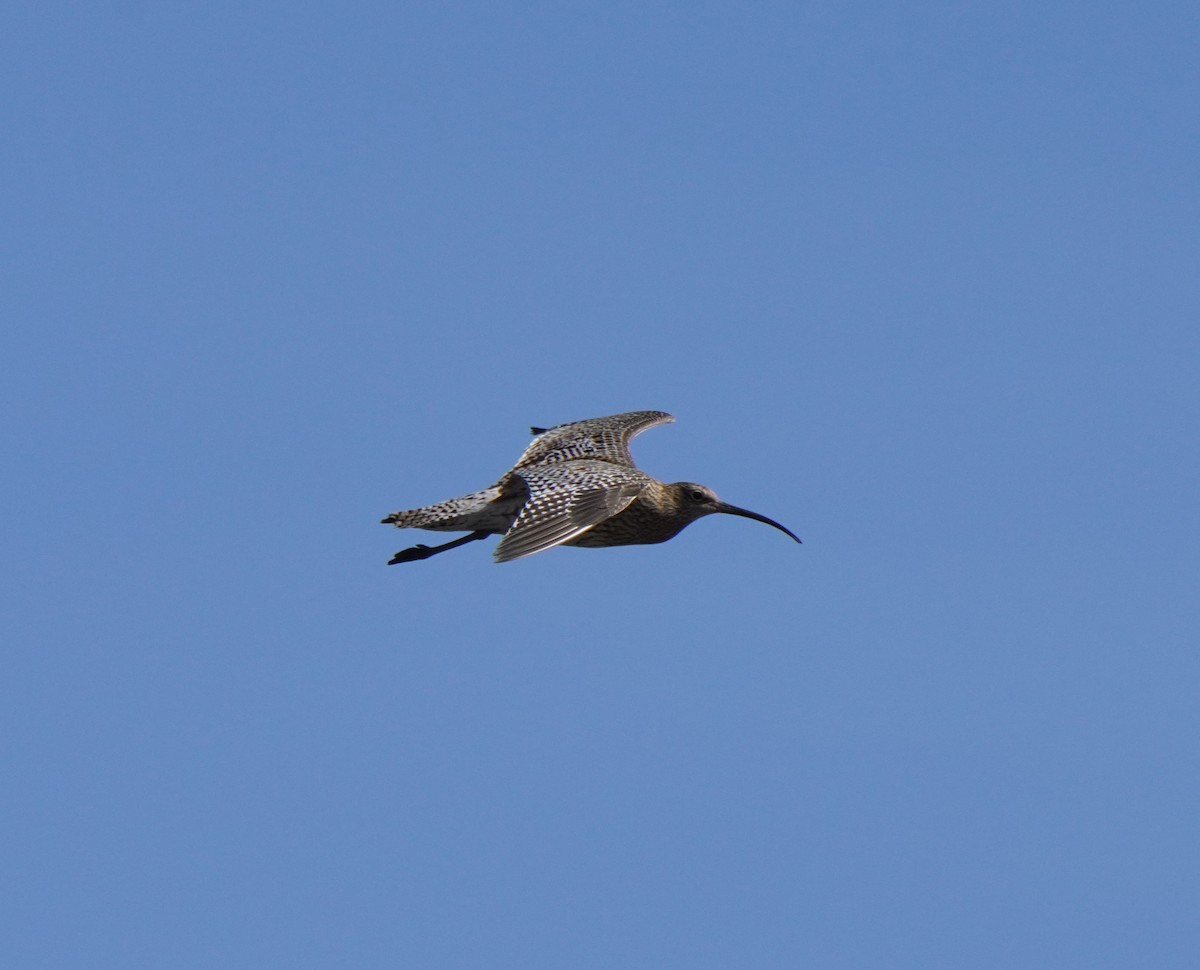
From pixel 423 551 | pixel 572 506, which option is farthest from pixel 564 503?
pixel 423 551

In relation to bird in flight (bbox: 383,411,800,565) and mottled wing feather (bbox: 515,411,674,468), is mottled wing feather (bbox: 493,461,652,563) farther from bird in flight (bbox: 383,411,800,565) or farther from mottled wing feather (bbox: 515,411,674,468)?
mottled wing feather (bbox: 515,411,674,468)

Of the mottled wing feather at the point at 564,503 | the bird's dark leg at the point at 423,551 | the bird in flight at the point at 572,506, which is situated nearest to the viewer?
the mottled wing feather at the point at 564,503

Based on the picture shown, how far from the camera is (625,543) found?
23.7 metres

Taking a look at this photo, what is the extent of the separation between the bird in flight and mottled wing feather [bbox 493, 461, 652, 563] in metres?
0.01

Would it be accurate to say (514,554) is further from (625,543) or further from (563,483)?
(625,543)

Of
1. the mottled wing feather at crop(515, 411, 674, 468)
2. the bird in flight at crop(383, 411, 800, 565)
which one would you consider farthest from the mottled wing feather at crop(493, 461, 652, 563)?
the mottled wing feather at crop(515, 411, 674, 468)

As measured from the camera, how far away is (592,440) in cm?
2581

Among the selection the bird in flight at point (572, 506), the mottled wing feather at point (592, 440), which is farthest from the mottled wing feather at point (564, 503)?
the mottled wing feather at point (592, 440)

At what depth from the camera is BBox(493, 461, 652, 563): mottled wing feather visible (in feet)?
64.8

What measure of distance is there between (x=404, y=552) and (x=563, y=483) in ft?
11.5

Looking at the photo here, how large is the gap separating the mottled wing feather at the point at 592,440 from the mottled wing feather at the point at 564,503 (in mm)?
1639

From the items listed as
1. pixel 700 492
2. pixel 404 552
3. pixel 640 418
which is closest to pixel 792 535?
pixel 700 492

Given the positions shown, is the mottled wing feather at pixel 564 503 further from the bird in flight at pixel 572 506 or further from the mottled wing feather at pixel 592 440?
the mottled wing feather at pixel 592 440

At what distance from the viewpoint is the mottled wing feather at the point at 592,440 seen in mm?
25078
